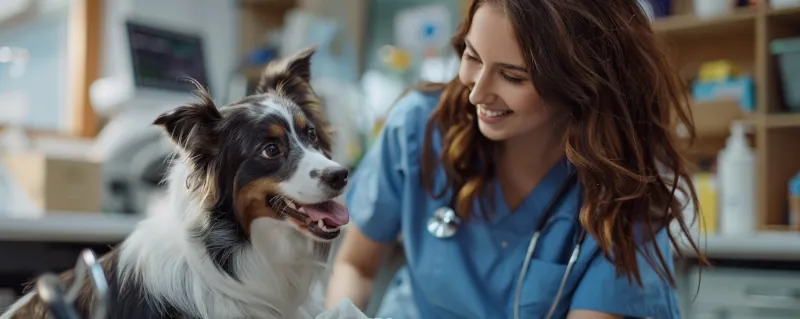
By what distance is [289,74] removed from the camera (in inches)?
39.8

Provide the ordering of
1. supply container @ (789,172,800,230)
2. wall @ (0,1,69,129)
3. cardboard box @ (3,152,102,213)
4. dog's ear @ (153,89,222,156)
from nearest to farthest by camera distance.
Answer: dog's ear @ (153,89,222,156) < cardboard box @ (3,152,102,213) < supply container @ (789,172,800,230) < wall @ (0,1,69,129)

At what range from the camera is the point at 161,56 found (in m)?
2.56

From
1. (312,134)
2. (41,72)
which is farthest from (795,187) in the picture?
(41,72)

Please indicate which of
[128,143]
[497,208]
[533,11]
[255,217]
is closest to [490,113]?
[533,11]

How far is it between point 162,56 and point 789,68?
2.09 metres

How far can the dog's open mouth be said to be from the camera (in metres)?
0.89

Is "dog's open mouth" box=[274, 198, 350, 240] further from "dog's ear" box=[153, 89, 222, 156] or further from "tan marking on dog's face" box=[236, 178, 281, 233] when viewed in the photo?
"dog's ear" box=[153, 89, 222, 156]

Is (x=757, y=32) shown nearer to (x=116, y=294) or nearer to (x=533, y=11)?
(x=533, y=11)

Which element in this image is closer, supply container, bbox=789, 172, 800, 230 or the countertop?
the countertop

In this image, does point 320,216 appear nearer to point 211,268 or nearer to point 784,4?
point 211,268

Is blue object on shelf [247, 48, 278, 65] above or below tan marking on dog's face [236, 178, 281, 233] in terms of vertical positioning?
above

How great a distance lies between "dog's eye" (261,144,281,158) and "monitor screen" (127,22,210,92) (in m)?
1.47

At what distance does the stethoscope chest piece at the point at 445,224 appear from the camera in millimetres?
1400

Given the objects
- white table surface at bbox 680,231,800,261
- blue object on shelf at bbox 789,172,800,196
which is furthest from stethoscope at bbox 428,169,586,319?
blue object on shelf at bbox 789,172,800,196
